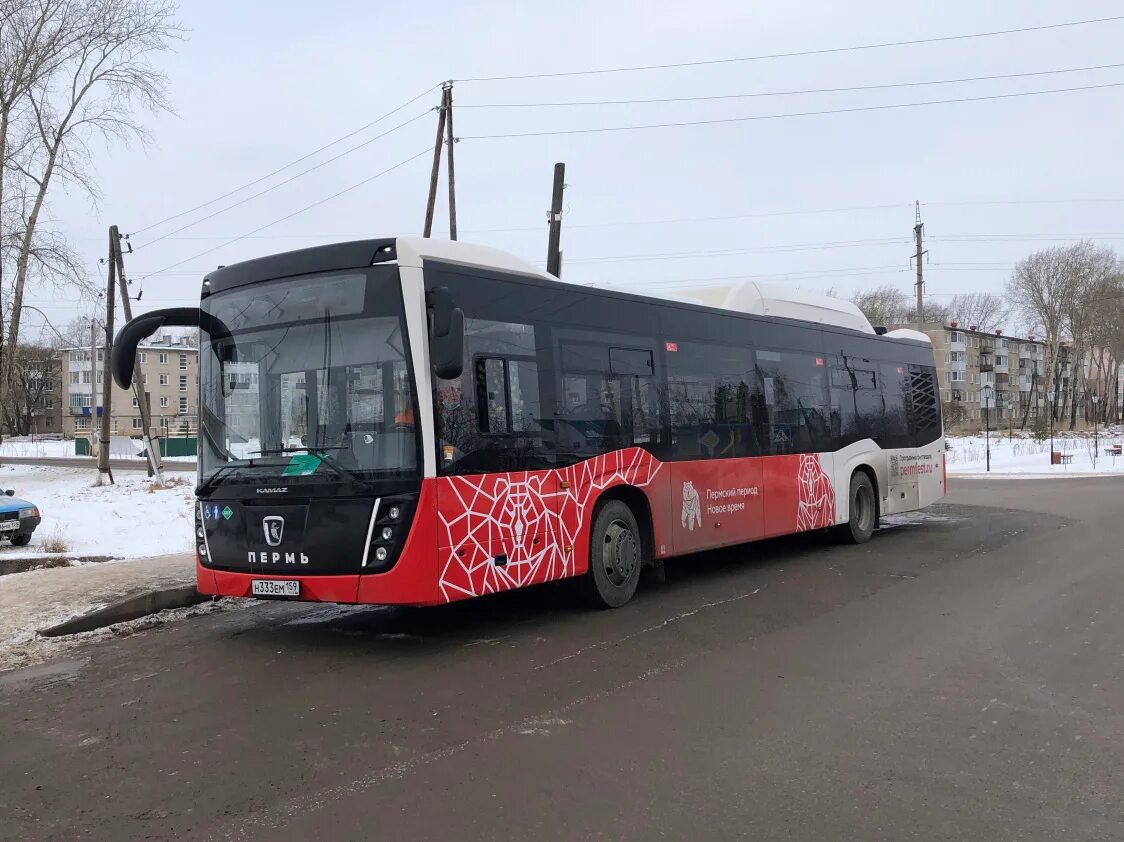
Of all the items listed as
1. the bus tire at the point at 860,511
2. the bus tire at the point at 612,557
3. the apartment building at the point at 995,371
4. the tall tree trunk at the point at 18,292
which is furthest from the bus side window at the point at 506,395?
the apartment building at the point at 995,371

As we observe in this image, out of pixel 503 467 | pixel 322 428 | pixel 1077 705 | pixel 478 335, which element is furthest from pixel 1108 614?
pixel 322 428

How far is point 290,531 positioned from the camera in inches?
271

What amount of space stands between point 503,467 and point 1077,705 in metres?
4.28

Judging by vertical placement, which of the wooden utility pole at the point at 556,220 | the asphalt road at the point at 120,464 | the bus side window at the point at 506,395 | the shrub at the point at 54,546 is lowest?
the shrub at the point at 54,546

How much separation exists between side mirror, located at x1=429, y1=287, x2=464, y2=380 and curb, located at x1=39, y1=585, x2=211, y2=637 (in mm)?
3830

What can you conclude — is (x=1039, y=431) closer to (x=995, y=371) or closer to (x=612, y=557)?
(x=612, y=557)

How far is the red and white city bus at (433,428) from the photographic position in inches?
263

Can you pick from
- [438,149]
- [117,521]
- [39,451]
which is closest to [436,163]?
[438,149]

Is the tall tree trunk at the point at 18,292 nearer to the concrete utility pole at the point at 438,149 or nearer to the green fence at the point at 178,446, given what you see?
the concrete utility pole at the point at 438,149

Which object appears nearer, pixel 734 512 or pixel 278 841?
pixel 278 841

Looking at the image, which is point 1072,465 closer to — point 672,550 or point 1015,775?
point 672,550

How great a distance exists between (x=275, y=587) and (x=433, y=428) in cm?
178

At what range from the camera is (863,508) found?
44.2 ft

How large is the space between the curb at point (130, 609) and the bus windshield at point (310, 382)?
5.97ft
